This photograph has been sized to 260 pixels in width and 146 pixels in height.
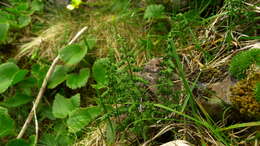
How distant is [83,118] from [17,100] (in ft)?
2.16

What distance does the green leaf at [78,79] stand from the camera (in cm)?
201

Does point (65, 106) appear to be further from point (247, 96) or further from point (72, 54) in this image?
point (247, 96)

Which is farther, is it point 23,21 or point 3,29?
point 23,21

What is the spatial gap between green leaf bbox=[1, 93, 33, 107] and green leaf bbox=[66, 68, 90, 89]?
0.29m

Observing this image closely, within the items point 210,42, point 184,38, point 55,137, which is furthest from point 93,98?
point 210,42

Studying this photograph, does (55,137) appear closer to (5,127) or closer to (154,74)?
(5,127)

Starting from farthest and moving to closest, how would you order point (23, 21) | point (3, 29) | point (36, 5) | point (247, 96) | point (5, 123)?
point (36, 5)
point (23, 21)
point (3, 29)
point (5, 123)
point (247, 96)

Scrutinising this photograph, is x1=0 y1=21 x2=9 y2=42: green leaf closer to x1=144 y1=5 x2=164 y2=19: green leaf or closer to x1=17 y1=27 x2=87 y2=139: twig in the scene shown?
x1=17 y1=27 x2=87 y2=139: twig

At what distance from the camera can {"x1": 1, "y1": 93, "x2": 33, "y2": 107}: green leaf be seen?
2.06 metres

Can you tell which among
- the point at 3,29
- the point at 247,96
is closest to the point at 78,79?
the point at 3,29

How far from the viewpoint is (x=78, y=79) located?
205 centimetres

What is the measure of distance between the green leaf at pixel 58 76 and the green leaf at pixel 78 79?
0.17 feet

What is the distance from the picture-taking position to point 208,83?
1495 millimetres

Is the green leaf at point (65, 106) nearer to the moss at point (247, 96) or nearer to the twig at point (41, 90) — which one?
the twig at point (41, 90)
